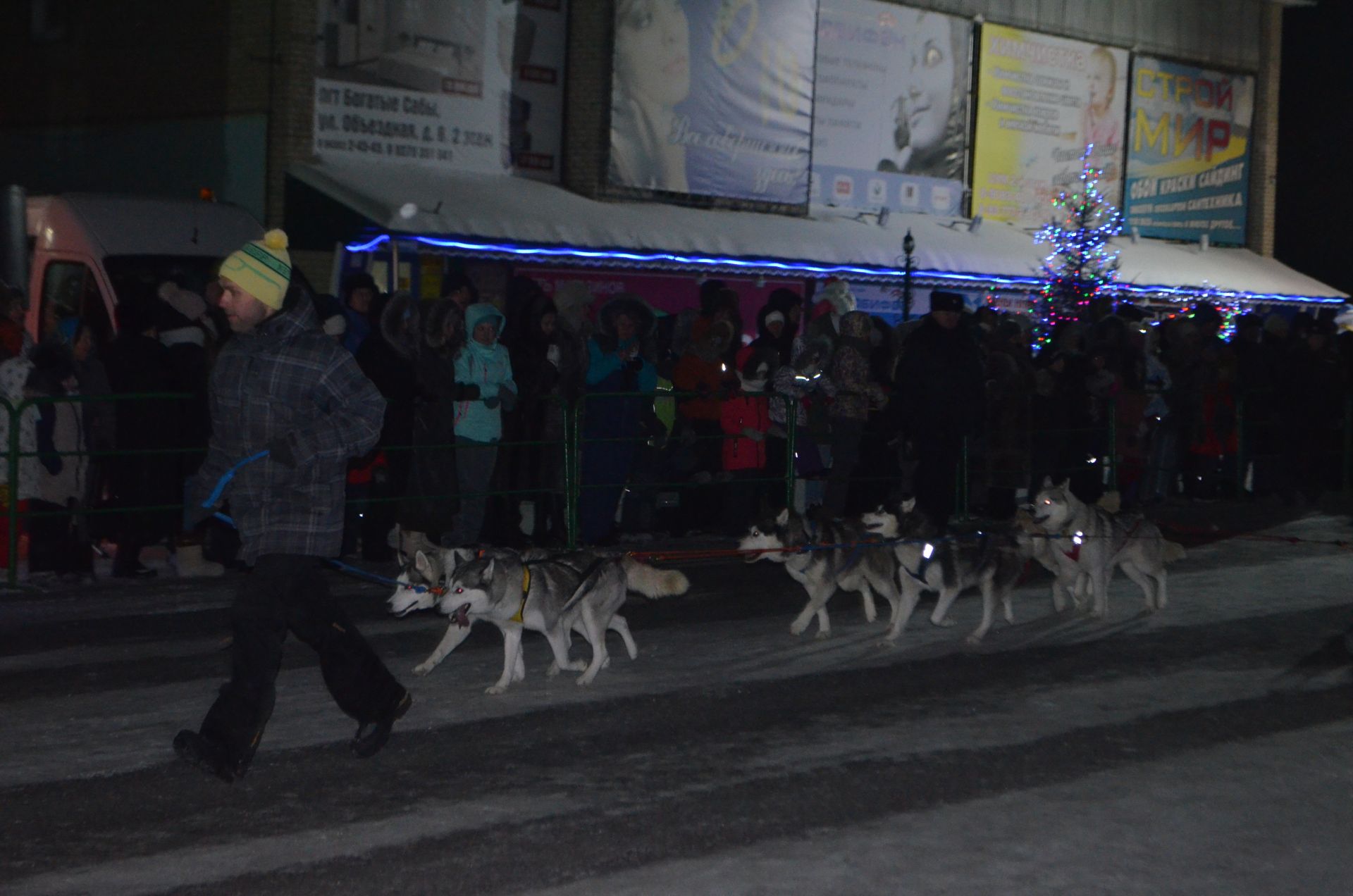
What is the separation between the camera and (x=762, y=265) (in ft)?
75.8

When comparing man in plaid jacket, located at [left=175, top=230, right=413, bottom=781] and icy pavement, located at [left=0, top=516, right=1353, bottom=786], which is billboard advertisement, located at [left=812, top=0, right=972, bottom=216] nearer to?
icy pavement, located at [left=0, top=516, right=1353, bottom=786]

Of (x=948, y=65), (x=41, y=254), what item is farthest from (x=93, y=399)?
(x=948, y=65)

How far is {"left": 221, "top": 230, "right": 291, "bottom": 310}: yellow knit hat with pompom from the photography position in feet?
21.1

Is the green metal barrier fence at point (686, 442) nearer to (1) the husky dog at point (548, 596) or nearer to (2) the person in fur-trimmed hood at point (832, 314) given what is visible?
(2) the person in fur-trimmed hood at point (832, 314)

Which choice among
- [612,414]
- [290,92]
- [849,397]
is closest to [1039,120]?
[290,92]

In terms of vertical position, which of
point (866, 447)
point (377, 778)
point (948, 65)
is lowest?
point (377, 778)

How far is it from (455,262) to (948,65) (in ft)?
40.4

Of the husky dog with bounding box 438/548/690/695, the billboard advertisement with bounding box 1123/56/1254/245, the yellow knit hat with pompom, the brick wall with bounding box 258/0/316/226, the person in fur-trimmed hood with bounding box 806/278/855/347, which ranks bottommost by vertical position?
the husky dog with bounding box 438/548/690/695

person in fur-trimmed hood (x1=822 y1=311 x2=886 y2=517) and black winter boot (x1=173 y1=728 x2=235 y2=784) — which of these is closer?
black winter boot (x1=173 y1=728 x2=235 y2=784)

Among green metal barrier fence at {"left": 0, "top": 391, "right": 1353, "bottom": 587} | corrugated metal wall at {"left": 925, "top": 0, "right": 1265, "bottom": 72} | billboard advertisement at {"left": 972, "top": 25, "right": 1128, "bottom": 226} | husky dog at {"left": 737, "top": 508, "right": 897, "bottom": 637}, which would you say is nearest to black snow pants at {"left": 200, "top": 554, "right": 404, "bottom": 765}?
husky dog at {"left": 737, "top": 508, "right": 897, "bottom": 637}

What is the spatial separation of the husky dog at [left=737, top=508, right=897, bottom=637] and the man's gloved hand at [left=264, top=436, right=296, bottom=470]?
13.8 feet

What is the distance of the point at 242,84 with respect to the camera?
67.6 feet

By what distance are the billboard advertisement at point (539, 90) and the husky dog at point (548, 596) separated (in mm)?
14450

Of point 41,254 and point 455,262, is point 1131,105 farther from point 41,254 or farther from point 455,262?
point 41,254
